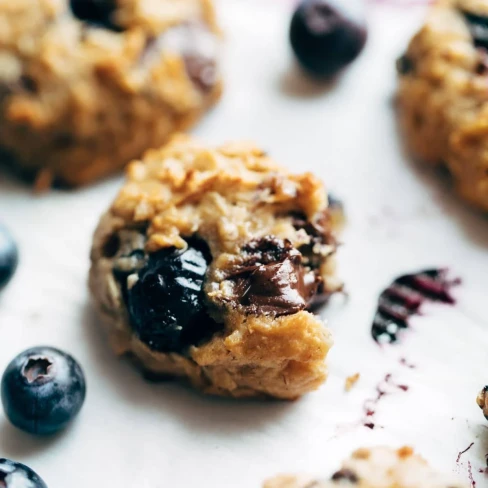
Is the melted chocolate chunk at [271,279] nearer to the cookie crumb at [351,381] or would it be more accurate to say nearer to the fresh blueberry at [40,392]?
the cookie crumb at [351,381]

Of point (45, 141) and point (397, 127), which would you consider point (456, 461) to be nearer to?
point (397, 127)

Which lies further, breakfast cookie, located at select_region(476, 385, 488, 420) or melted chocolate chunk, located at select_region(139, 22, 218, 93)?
melted chocolate chunk, located at select_region(139, 22, 218, 93)

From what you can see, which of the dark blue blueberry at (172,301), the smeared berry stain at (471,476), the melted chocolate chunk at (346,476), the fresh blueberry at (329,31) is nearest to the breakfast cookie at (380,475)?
the melted chocolate chunk at (346,476)

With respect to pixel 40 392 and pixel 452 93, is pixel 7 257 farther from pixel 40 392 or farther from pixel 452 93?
pixel 452 93

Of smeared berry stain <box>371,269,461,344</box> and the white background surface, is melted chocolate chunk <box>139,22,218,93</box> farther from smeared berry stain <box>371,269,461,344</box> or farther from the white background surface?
smeared berry stain <box>371,269,461,344</box>

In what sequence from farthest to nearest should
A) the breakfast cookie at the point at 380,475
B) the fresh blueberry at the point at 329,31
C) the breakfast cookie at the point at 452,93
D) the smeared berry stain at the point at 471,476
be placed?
the fresh blueberry at the point at 329,31, the breakfast cookie at the point at 452,93, the smeared berry stain at the point at 471,476, the breakfast cookie at the point at 380,475

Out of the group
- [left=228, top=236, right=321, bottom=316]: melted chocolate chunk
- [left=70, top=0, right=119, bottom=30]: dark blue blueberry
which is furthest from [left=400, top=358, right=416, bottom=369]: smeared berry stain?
[left=70, top=0, right=119, bottom=30]: dark blue blueberry

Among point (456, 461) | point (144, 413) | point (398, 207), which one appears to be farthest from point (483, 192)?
point (144, 413)

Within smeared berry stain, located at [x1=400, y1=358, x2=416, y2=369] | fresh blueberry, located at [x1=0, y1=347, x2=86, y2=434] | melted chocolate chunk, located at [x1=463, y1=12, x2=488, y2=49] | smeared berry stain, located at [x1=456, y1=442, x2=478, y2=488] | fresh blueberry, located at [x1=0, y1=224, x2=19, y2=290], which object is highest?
melted chocolate chunk, located at [x1=463, y1=12, x2=488, y2=49]
